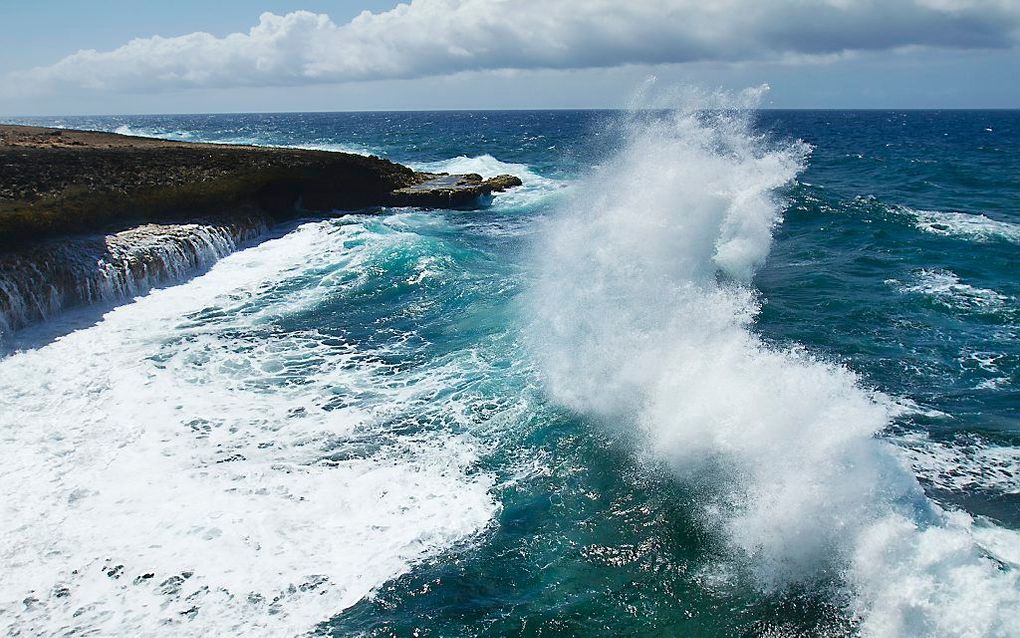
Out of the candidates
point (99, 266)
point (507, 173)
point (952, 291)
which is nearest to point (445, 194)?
point (507, 173)

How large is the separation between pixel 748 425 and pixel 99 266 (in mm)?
19412

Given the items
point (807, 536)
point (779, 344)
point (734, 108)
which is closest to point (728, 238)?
point (734, 108)

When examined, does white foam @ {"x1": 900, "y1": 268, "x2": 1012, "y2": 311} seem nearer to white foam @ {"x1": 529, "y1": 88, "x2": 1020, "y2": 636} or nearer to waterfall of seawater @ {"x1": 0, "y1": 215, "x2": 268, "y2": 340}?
white foam @ {"x1": 529, "y1": 88, "x2": 1020, "y2": 636}

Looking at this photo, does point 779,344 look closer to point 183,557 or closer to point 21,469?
point 183,557

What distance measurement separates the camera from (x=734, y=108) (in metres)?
23.1

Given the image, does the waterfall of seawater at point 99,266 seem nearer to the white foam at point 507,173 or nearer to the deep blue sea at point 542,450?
the deep blue sea at point 542,450

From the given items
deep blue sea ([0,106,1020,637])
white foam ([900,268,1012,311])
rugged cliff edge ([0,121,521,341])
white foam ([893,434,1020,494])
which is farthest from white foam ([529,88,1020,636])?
rugged cliff edge ([0,121,521,341])

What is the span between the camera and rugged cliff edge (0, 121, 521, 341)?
1889 cm

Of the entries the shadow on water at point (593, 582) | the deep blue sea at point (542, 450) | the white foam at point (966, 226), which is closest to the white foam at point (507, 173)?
the deep blue sea at point (542, 450)

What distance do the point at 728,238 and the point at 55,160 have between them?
26782 mm

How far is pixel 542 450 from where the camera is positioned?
11.5 m

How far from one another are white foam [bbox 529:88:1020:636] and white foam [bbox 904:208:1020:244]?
1275 cm

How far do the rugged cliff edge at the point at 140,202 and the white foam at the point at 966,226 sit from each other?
2232 cm

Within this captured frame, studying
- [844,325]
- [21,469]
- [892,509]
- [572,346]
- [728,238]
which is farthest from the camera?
[728,238]
